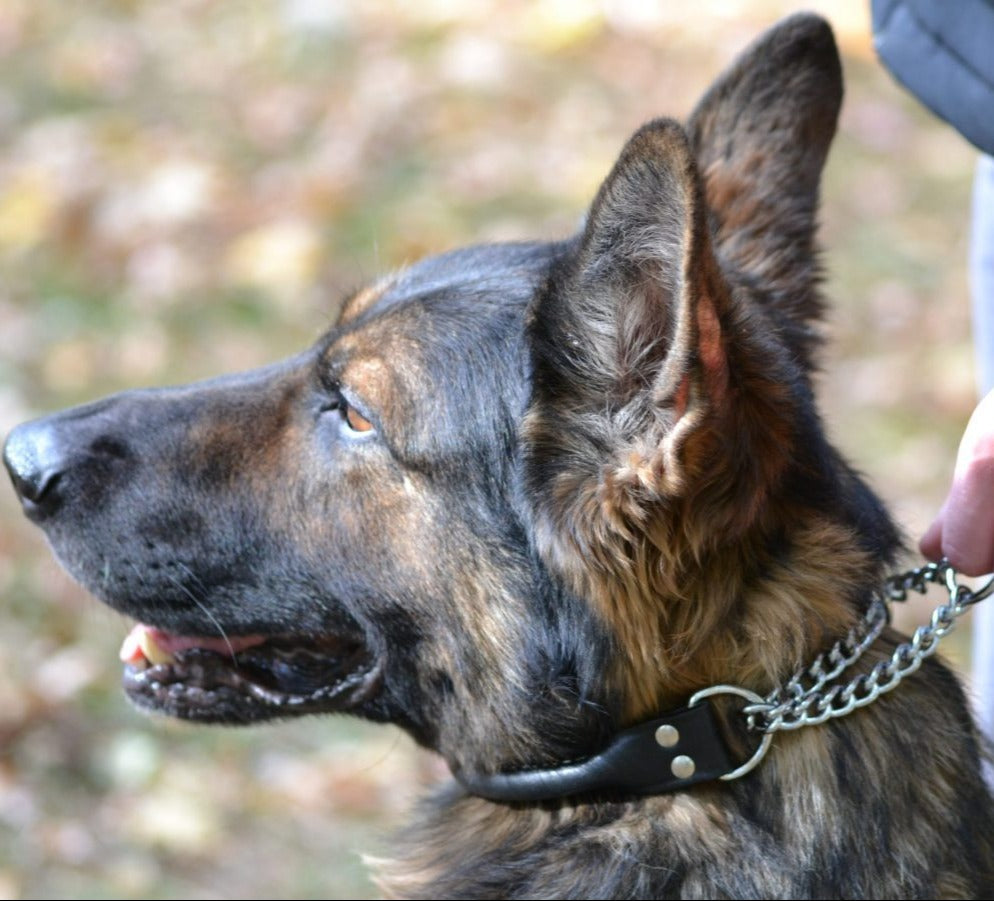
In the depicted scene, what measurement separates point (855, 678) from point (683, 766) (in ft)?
1.20

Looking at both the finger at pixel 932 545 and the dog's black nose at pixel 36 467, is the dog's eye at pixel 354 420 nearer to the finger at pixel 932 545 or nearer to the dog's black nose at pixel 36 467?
the dog's black nose at pixel 36 467

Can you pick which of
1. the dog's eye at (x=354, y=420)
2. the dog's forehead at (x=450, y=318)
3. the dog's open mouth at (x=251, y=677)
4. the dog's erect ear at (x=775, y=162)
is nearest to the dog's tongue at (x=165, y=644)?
the dog's open mouth at (x=251, y=677)

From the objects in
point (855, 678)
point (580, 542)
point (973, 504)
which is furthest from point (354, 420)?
point (973, 504)

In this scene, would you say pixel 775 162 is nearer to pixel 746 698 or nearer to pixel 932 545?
pixel 932 545

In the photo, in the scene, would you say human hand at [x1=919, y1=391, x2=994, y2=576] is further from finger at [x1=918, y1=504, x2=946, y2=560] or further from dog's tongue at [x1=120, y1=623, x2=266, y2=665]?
dog's tongue at [x1=120, y1=623, x2=266, y2=665]

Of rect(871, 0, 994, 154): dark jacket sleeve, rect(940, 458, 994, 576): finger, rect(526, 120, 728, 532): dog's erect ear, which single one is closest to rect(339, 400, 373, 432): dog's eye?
rect(526, 120, 728, 532): dog's erect ear

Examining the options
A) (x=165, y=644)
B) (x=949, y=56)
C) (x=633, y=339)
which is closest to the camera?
(x=633, y=339)

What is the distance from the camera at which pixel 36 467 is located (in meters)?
3.00

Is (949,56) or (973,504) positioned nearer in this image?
(973,504)

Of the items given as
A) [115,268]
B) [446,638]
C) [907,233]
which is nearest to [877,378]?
[907,233]

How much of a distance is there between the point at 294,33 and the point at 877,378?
5022 mm

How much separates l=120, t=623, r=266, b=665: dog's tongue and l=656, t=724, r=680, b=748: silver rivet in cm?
96

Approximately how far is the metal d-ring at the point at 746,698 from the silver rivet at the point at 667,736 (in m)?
0.06

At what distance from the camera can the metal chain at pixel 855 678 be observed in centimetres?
247
